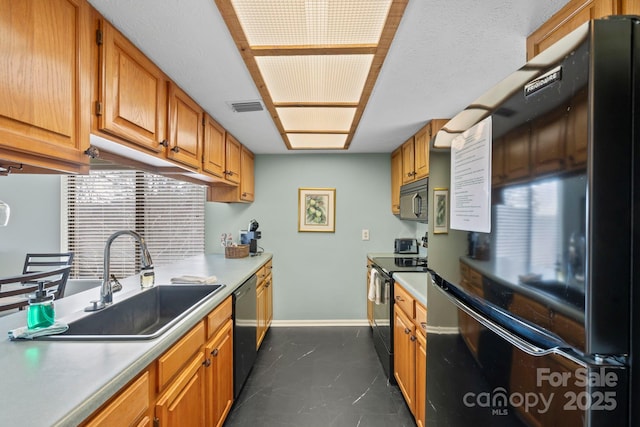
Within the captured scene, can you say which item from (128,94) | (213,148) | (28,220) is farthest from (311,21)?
(28,220)

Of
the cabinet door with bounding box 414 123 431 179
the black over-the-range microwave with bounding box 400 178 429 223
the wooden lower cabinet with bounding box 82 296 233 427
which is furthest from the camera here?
the cabinet door with bounding box 414 123 431 179

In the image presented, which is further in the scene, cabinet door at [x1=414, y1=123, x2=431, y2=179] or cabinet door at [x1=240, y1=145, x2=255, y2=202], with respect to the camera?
cabinet door at [x1=240, y1=145, x2=255, y2=202]

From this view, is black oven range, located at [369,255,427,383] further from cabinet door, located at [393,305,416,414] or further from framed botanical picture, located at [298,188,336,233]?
framed botanical picture, located at [298,188,336,233]

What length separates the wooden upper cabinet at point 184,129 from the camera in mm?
1588

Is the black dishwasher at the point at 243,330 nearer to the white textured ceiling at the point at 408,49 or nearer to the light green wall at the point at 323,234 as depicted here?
the light green wall at the point at 323,234

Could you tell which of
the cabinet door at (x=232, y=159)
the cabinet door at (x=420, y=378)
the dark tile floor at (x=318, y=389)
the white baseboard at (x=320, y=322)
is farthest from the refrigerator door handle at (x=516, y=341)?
the white baseboard at (x=320, y=322)

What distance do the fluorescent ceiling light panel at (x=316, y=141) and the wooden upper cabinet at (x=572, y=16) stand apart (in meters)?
1.70

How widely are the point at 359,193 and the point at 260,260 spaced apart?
1.50 m

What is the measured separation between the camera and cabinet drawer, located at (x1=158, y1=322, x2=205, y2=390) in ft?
3.39

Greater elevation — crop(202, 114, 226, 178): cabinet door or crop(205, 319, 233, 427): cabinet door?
crop(202, 114, 226, 178): cabinet door

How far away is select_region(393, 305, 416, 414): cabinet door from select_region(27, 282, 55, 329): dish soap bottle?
1.80 meters

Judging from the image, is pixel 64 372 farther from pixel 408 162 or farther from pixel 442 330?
pixel 408 162

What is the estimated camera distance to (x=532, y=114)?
61cm

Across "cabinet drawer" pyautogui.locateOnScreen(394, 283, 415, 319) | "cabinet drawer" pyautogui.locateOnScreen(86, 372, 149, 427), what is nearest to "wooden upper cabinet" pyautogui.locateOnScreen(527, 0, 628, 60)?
"cabinet drawer" pyautogui.locateOnScreen(394, 283, 415, 319)
